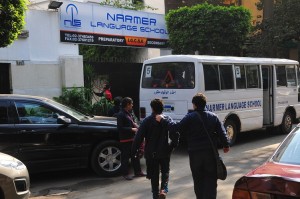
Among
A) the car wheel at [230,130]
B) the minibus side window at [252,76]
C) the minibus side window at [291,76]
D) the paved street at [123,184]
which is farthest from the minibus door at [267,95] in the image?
the paved street at [123,184]

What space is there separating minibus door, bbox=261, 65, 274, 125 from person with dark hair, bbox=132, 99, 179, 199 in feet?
22.7

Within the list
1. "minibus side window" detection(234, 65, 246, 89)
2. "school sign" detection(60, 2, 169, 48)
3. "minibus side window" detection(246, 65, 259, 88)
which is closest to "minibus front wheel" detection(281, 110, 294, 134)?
"minibus side window" detection(246, 65, 259, 88)

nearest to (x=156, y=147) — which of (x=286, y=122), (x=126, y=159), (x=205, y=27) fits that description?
(x=126, y=159)

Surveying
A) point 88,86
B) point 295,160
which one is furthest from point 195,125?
point 88,86

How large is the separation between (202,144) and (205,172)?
14.1 inches

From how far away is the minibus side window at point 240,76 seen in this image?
1103 cm

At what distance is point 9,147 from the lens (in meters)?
7.33

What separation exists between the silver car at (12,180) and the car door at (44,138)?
1696mm

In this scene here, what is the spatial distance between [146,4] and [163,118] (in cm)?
1553

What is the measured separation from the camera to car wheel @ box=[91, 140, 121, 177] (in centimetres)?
797

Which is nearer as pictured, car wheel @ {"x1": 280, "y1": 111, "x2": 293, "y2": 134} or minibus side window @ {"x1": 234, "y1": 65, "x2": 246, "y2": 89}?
minibus side window @ {"x1": 234, "y1": 65, "x2": 246, "y2": 89}

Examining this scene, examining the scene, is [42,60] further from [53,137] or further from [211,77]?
[53,137]

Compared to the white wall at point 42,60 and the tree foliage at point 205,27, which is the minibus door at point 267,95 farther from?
the white wall at point 42,60

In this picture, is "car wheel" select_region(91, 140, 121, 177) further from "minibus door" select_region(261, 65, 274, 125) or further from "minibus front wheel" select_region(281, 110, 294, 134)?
"minibus front wheel" select_region(281, 110, 294, 134)
